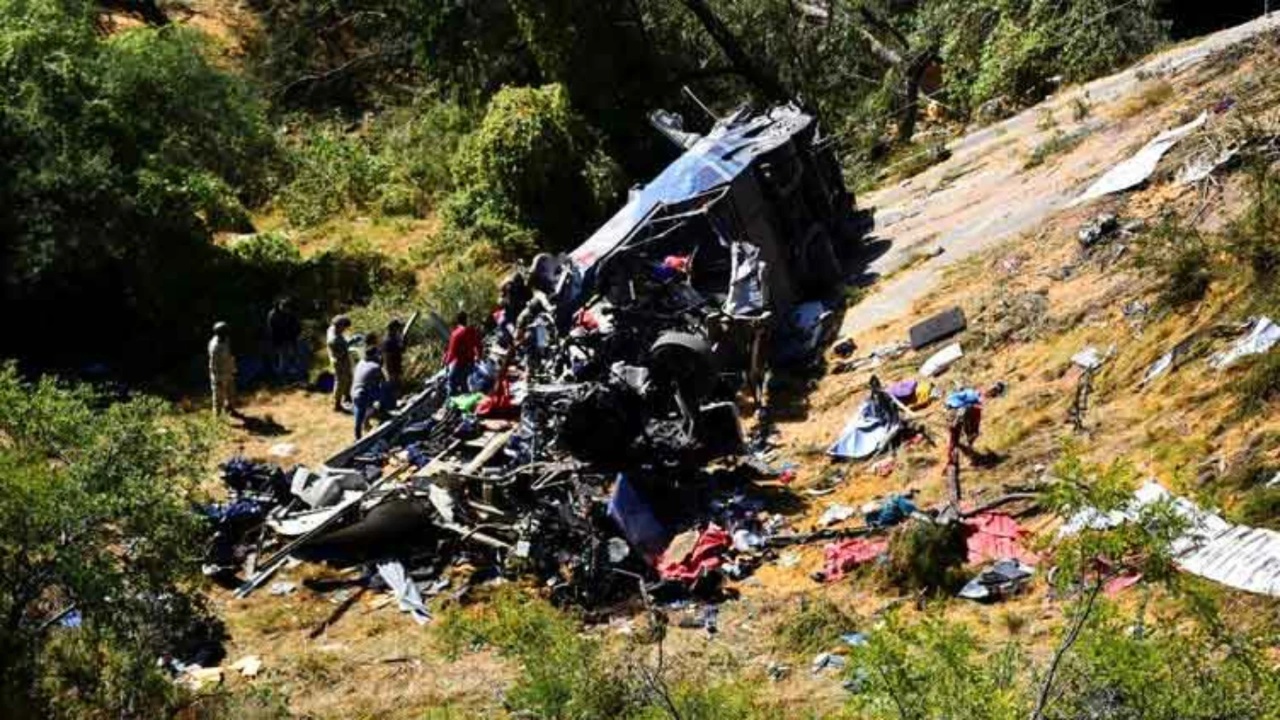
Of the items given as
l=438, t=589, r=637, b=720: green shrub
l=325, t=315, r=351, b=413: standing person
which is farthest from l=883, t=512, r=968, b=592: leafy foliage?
l=325, t=315, r=351, b=413: standing person

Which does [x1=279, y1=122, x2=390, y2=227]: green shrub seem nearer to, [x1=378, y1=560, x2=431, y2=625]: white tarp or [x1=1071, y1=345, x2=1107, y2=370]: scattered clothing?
[x1=378, y1=560, x2=431, y2=625]: white tarp

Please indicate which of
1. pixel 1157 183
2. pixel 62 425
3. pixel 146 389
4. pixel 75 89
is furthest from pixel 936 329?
pixel 75 89

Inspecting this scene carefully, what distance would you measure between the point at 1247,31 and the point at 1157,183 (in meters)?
5.32

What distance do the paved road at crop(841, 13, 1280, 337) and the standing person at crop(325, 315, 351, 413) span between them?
5.02 metres

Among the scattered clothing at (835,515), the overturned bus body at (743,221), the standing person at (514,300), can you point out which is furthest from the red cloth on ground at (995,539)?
the standing person at (514,300)

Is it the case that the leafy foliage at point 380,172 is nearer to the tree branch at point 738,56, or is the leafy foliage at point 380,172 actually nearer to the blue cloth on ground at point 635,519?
the tree branch at point 738,56

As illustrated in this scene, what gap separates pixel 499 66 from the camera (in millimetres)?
20125

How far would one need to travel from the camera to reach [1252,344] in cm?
1009

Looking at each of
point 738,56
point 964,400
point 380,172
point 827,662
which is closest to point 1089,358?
point 964,400

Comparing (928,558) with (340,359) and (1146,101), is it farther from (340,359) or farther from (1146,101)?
(1146,101)

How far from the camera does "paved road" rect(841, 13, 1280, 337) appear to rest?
14.5 metres

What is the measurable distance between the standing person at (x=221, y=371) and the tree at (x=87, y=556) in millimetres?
5727

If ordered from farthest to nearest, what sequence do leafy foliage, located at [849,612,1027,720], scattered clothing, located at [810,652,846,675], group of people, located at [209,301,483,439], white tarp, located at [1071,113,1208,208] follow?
white tarp, located at [1071,113,1208,208] → group of people, located at [209,301,483,439] → scattered clothing, located at [810,652,846,675] → leafy foliage, located at [849,612,1027,720]

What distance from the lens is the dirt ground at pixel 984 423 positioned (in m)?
9.49
